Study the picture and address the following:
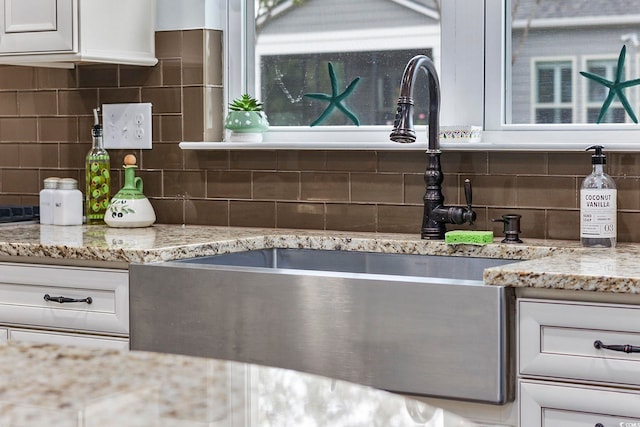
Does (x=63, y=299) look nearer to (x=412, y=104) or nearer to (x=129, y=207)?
(x=129, y=207)

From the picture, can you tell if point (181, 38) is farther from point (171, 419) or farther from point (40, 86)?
point (171, 419)

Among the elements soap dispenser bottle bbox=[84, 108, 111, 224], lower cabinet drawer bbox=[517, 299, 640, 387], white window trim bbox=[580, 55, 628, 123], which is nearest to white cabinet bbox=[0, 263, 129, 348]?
soap dispenser bottle bbox=[84, 108, 111, 224]

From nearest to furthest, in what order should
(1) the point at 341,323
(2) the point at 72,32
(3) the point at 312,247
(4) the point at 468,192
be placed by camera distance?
(1) the point at 341,323 < (4) the point at 468,192 < (3) the point at 312,247 < (2) the point at 72,32

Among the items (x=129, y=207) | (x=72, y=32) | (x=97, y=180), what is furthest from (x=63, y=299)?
(x=72, y=32)

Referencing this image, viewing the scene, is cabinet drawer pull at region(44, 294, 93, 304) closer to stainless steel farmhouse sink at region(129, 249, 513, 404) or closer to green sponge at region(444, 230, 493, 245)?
stainless steel farmhouse sink at region(129, 249, 513, 404)

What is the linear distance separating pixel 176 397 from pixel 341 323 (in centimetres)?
120

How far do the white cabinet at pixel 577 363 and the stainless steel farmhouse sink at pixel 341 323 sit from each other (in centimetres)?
5

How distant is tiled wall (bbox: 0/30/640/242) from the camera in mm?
2607

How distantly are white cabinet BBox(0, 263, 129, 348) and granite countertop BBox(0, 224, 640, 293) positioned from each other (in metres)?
0.04

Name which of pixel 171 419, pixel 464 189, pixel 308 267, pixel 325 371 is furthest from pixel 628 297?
pixel 171 419

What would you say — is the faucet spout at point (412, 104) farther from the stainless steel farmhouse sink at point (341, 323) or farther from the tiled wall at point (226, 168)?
the stainless steel farmhouse sink at point (341, 323)

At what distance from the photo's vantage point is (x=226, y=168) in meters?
3.07

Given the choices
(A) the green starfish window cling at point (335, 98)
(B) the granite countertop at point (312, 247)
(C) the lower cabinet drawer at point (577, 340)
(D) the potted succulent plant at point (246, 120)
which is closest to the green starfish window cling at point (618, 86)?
(B) the granite countertop at point (312, 247)

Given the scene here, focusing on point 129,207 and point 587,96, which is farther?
point 129,207
